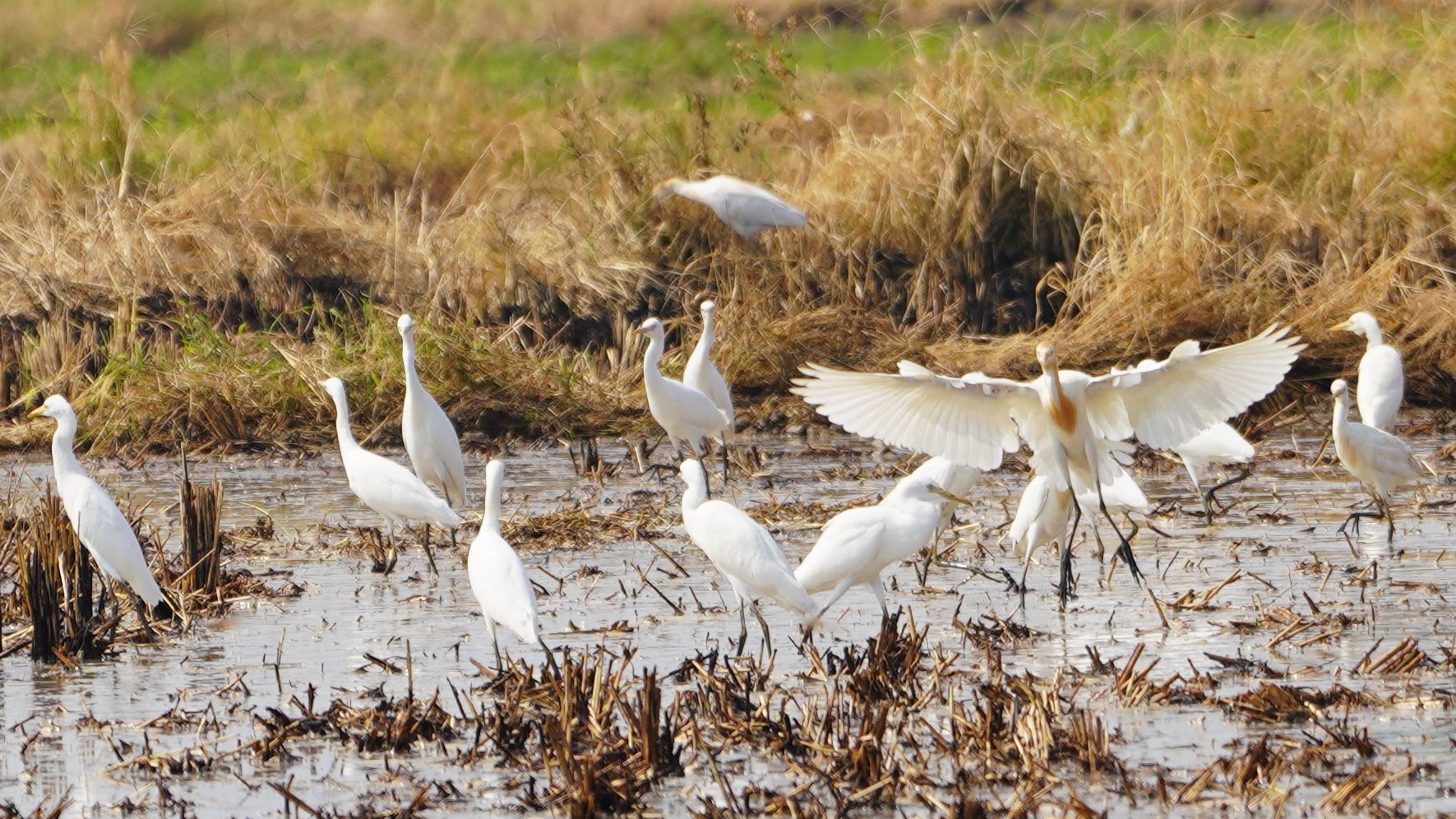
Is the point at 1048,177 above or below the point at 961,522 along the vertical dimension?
above

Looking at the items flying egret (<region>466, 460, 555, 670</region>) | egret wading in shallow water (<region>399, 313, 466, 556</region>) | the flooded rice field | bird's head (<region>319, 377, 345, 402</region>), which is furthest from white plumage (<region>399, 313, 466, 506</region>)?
flying egret (<region>466, 460, 555, 670</region>)

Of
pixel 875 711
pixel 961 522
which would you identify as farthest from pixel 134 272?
pixel 875 711

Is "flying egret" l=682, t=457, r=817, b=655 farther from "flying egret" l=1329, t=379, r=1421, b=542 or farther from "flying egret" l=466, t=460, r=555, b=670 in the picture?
"flying egret" l=1329, t=379, r=1421, b=542

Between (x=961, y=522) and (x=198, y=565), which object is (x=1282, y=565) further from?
(x=198, y=565)

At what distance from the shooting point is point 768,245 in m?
14.1

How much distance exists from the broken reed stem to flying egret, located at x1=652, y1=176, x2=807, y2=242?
20.2 ft

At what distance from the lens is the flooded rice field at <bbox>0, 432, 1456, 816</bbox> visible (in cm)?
502

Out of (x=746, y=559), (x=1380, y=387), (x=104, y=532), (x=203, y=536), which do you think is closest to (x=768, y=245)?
(x=1380, y=387)

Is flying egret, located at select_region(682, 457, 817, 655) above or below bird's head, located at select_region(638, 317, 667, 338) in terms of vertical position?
below

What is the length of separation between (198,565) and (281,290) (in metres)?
6.72

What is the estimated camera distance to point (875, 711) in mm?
5824

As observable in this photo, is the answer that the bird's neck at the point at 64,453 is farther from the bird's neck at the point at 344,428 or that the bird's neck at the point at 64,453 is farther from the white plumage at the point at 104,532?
the bird's neck at the point at 344,428

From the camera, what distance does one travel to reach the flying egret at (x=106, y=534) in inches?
282

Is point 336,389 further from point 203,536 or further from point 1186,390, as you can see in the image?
point 1186,390
